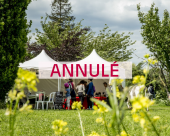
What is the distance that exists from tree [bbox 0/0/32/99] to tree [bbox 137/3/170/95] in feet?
26.9

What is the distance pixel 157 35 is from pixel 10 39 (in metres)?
8.96

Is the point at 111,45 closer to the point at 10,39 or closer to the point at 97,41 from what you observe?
the point at 97,41

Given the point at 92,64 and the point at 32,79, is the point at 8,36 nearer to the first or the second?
the point at 92,64

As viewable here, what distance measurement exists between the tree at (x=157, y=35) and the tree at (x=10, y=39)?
26.9 ft

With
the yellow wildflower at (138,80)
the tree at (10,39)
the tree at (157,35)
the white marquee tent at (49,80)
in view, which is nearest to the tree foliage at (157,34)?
the tree at (157,35)

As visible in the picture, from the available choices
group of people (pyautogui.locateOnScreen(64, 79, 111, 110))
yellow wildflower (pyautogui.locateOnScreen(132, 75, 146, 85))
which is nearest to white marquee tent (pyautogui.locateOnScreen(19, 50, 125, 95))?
group of people (pyautogui.locateOnScreen(64, 79, 111, 110))

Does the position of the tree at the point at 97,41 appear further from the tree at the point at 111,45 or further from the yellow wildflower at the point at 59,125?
the yellow wildflower at the point at 59,125

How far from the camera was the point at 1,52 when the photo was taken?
29.2ft

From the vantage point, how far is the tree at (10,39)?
903 centimetres

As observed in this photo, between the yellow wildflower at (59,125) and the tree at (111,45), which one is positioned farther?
the tree at (111,45)

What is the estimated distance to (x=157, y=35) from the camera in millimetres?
14656

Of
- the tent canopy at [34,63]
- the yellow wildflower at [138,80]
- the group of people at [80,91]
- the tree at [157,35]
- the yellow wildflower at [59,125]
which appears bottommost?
the group of people at [80,91]

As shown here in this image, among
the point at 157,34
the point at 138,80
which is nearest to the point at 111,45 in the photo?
the point at 157,34

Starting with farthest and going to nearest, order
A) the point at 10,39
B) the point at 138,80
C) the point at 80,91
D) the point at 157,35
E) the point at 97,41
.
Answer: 1. the point at 97,41
2. the point at 157,35
3. the point at 80,91
4. the point at 10,39
5. the point at 138,80
